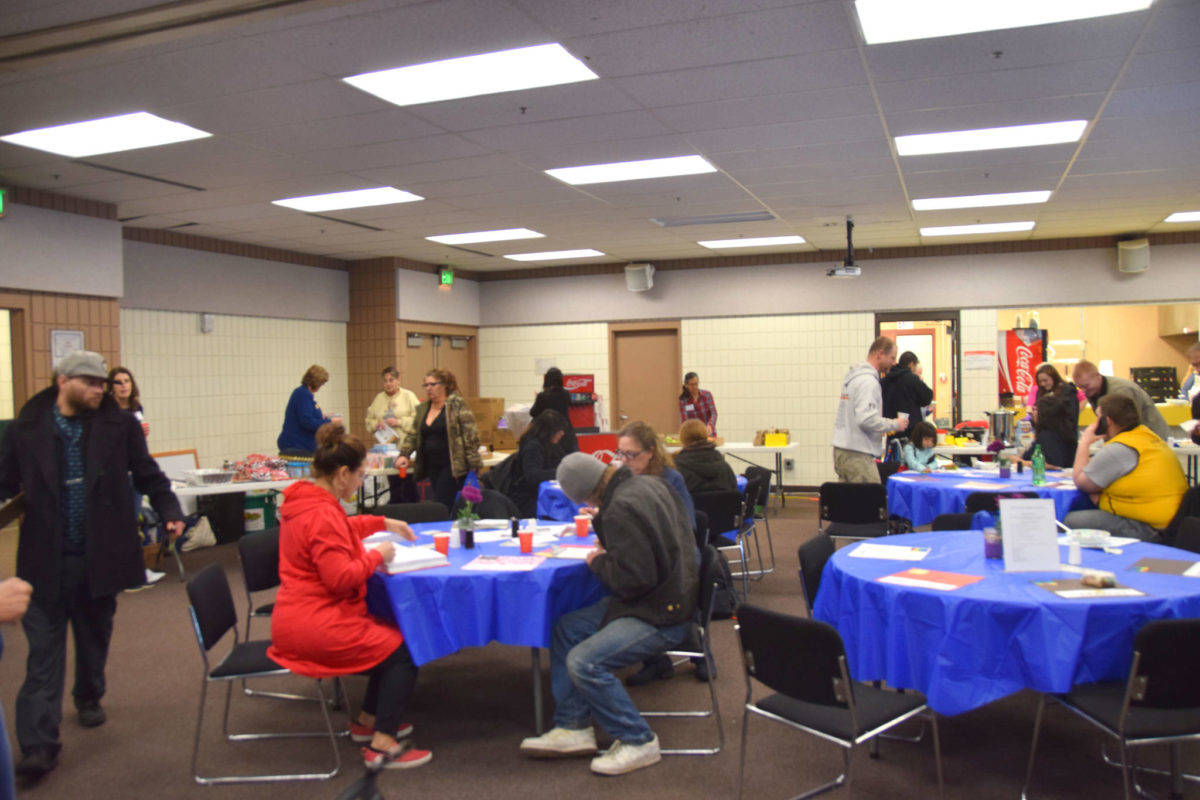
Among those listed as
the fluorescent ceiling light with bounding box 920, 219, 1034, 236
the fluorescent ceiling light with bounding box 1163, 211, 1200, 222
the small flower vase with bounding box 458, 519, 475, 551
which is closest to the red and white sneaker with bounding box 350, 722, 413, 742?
the small flower vase with bounding box 458, 519, 475, 551

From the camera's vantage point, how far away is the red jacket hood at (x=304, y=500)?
333 cm

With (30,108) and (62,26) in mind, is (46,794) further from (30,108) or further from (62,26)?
(30,108)

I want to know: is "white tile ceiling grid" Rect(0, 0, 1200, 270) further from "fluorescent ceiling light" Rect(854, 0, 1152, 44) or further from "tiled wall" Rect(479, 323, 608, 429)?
"tiled wall" Rect(479, 323, 608, 429)

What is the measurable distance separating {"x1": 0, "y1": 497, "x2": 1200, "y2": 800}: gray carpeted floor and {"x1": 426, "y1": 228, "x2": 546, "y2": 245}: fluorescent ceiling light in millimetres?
5431

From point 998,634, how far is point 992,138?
13.7 feet

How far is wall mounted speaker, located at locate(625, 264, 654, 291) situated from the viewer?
11.8m

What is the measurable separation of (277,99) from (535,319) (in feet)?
26.0

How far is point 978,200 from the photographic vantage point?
8125mm

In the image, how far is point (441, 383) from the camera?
6.59 m

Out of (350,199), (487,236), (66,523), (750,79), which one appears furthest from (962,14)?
(487,236)

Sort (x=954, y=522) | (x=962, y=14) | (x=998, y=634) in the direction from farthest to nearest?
(x=954, y=522)
(x=962, y=14)
(x=998, y=634)

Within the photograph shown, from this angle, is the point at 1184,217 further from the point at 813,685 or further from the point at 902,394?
the point at 813,685

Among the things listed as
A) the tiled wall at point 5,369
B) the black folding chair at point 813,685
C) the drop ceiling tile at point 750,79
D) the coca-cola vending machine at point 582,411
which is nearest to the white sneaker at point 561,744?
the black folding chair at point 813,685

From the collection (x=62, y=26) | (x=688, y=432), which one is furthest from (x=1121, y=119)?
(x=62, y=26)
